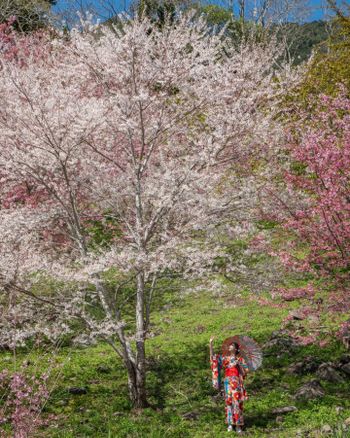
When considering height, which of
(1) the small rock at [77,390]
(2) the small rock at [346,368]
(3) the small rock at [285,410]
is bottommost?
(3) the small rock at [285,410]

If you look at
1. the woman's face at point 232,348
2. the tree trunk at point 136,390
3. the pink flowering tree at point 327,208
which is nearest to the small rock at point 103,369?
the tree trunk at point 136,390

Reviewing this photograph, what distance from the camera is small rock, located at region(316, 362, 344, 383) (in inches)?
376

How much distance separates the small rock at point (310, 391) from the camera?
29.0 ft

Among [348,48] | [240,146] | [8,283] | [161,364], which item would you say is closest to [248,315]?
[161,364]

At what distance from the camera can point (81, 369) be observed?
441 inches

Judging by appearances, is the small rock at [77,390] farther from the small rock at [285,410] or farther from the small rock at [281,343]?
the small rock at [281,343]

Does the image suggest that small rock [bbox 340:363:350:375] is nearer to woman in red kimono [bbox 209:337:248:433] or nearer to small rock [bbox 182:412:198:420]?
woman in red kimono [bbox 209:337:248:433]

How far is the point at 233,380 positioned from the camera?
27.0 feet

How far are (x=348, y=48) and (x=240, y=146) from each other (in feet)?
27.5

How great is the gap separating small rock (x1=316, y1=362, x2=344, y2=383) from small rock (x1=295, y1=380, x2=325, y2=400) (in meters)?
0.44

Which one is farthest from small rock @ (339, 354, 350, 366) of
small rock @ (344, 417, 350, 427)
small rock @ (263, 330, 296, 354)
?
small rock @ (344, 417, 350, 427)

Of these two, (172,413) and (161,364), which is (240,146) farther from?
(172,413)

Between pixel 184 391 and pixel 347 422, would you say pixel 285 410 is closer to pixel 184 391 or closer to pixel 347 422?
pixel 347 422

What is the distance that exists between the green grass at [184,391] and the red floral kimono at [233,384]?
30 centimetres
